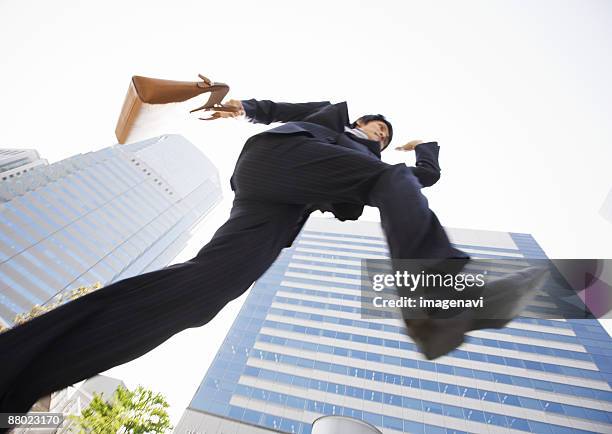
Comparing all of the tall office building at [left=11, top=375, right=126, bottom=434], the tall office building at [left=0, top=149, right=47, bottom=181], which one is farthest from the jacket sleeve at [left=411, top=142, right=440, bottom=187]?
the tall office building at [left=0, top=149, right=47, bottom=181]

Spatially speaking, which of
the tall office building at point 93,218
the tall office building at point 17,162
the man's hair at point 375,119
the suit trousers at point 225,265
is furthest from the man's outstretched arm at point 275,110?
the tall office building at point 17,162

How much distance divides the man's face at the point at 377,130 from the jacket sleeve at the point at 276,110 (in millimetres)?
321

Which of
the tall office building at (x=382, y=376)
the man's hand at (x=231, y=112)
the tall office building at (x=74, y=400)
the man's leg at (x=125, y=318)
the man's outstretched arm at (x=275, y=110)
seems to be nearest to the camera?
the man's leg at (x=125, y=318)

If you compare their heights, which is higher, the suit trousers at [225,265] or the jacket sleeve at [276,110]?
the jacket sleeve at [276,110]

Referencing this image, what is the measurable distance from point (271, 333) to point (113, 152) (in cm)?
4458

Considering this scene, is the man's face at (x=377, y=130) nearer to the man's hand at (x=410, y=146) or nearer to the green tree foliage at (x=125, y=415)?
the man's hand at (x=410, y=146)

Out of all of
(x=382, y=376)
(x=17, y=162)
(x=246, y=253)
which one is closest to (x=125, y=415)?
(x=246, y=253)

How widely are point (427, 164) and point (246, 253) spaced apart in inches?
45.0

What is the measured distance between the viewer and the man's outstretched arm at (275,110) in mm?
1743

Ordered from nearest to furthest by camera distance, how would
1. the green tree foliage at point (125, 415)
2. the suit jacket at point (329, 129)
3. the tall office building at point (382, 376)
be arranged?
the suit jacket at point (329, 129)
the green tree foliage at point (125, 415)
the tall office building at point (382, 376)

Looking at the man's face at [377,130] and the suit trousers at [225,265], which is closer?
the suit trousers at [225,265]

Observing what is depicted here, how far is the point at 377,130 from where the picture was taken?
2008 mm

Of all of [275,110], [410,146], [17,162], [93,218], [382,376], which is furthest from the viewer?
[17,162]

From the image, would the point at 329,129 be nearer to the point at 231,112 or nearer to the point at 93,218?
the point at 231,112
